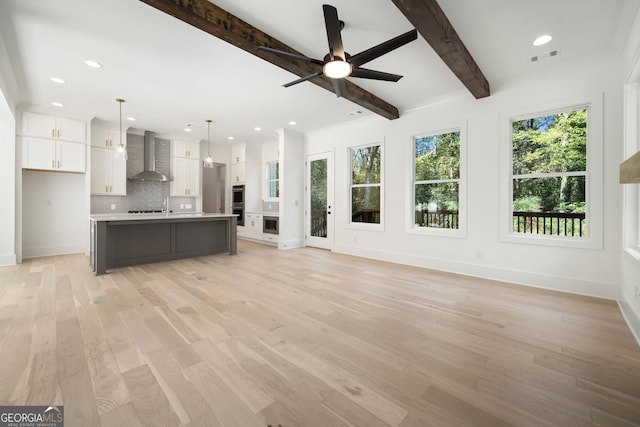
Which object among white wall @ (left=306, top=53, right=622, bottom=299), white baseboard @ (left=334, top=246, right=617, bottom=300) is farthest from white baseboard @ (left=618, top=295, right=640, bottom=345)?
white wall @ (left=306, top=53, right=622, bottom=299)

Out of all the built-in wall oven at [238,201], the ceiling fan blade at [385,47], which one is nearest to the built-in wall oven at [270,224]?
the built-in wall oven at [238,201]

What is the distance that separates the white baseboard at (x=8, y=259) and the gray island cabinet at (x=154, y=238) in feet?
4.88

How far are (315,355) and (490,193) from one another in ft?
11.4

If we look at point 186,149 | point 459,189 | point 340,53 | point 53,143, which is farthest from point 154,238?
point 459,189

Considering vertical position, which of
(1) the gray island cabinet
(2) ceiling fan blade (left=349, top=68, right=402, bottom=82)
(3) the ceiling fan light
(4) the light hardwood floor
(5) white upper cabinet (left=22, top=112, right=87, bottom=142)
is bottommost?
(4) the light hardwood floor

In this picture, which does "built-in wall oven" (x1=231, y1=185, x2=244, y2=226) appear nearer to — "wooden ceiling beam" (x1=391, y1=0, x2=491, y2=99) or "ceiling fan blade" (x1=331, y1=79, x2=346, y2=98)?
"ceiling fan blade" (x1=331, y1=79, x2=346, y2=98)

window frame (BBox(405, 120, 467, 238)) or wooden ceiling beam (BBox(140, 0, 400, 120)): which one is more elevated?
wooden ceiling beam (BBox(140, 0, 400, 120))

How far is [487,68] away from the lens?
3.46 meters

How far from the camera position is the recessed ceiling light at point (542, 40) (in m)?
2.78

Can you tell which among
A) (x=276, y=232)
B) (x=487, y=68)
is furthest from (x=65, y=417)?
(x=276, y=232)

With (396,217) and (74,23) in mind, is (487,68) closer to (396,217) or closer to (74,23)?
(396,217)

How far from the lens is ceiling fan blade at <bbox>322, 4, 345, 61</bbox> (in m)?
2.04

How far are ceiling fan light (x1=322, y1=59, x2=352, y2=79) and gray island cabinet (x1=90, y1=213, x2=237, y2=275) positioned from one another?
372cm

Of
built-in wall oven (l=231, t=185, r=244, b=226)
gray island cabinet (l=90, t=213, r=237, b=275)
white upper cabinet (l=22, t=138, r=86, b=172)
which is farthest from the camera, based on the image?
built-in wall oven (l=231, t=185, r=244, b=226)
